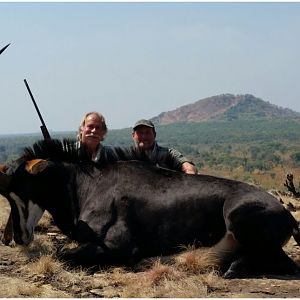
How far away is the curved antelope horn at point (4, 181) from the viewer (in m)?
7.07

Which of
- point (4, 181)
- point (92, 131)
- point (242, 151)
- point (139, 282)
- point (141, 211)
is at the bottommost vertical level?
point (242, 151)

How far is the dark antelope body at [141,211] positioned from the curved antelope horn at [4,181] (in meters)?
0.01

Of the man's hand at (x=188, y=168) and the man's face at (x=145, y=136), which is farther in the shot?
the man's face at (x=145, y=136)

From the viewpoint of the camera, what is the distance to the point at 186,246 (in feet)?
21.4

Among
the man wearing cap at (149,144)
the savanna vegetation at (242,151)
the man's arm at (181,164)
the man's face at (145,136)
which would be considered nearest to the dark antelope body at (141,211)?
the man's arm at (181,164)

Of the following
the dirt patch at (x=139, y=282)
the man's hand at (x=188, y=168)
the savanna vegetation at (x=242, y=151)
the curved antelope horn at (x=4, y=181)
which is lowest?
the savanna vegetation at (x=242, y=151)

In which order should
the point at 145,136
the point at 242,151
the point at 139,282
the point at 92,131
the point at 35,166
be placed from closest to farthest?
1. the point at 139,282
2. the point at 35,166
3. the point at 92,131
4. the point at 145,136
5. the point at 242,151

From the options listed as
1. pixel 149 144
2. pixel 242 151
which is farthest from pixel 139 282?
pixel 242 151

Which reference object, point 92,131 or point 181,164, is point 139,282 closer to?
point 181,164

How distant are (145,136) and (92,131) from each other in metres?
0.92

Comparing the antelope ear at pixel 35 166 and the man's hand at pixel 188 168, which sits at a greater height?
the antelope ear at pixel 35 166

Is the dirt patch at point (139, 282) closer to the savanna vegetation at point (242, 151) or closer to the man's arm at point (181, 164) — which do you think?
the man's arm at point (181, 164)

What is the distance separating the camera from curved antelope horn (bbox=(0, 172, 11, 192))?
279 inches

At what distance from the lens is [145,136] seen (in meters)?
8.82
